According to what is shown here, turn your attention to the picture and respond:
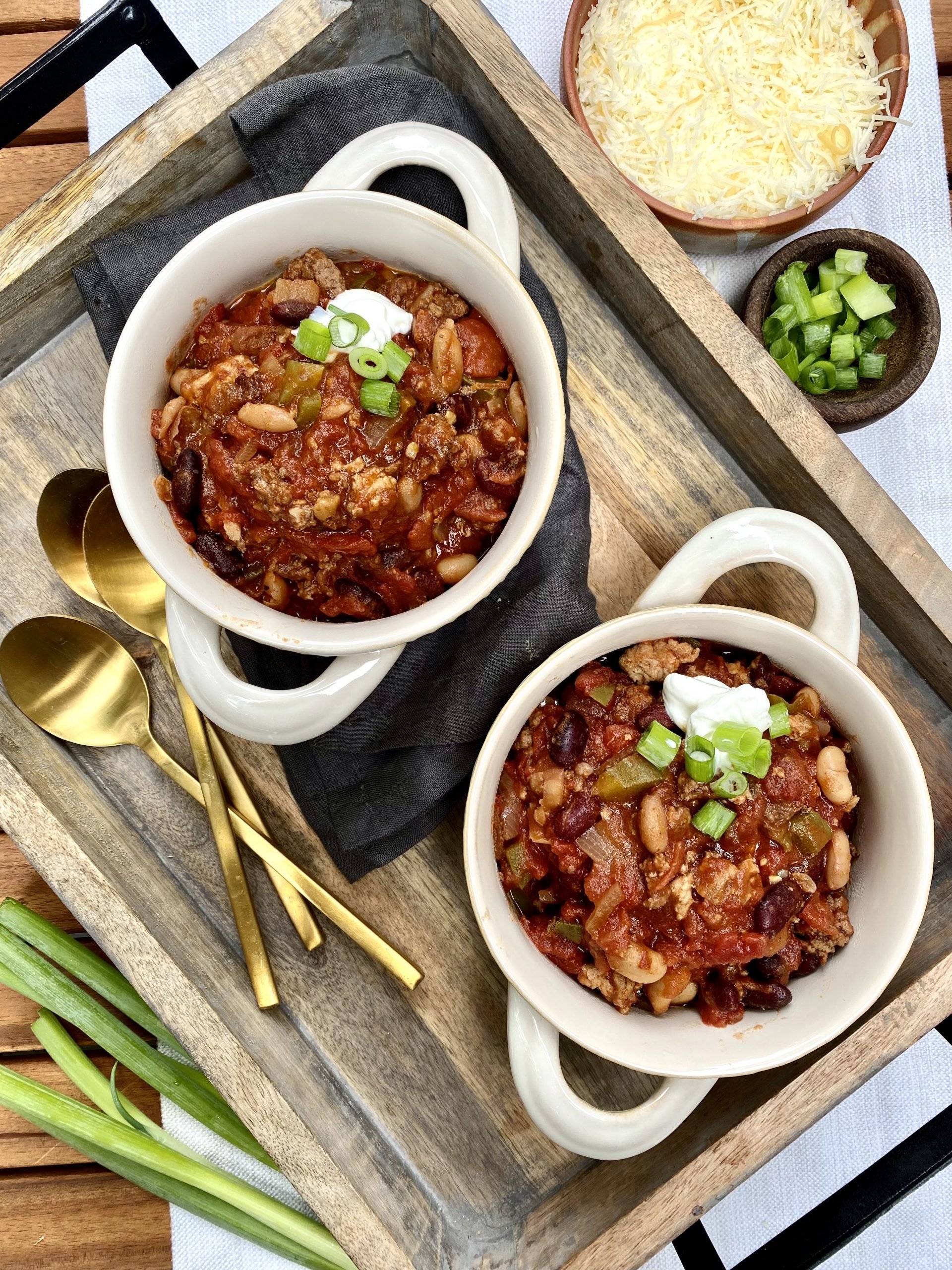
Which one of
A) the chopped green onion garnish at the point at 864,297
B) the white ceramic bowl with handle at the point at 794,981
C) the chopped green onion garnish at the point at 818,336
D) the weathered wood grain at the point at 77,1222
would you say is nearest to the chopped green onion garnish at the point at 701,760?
the white ceramic bowl with handle at the point at 794,981

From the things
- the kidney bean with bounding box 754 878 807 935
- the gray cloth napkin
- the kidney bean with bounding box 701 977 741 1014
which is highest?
the gray cloth napkin

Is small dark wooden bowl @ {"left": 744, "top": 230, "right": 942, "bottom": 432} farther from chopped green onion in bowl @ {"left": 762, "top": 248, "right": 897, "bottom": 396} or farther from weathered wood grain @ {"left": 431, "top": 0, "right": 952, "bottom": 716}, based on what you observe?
weathered wood grain @ {"left": 431, "top": 0, "right": 952, "bottom": 716}

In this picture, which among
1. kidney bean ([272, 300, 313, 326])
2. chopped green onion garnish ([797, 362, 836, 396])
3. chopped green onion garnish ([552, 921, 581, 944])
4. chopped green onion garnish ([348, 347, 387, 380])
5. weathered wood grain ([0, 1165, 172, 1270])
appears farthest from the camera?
weathered wood grain ([0, 1165, 172, 1270])

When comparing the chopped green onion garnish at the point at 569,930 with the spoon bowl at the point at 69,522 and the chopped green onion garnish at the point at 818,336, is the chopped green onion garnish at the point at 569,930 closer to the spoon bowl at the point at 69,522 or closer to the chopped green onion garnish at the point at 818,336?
the spoon bowl at the point at 69,522

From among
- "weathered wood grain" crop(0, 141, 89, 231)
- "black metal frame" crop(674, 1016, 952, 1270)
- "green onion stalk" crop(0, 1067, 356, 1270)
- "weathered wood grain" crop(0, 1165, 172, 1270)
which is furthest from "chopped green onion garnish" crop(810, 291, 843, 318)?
"weathered wood grain" crop(0, 1165, 172, 1270)

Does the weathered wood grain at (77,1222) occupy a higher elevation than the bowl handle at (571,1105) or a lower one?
lower

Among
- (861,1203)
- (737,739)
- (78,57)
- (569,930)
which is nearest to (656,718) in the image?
(737,739)

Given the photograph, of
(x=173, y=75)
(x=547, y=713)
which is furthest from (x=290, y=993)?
(x=173, y=75)
